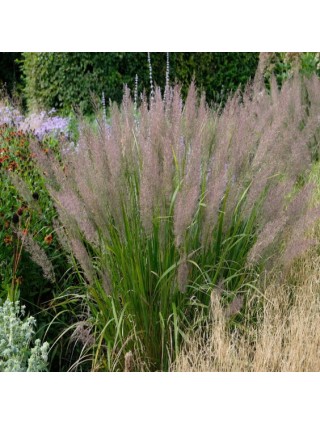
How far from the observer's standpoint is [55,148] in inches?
202

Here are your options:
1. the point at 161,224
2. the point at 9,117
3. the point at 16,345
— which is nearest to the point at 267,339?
→ the point at 161,224

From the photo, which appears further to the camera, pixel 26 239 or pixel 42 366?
pixel 26 239

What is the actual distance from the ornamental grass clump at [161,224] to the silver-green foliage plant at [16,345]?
0.29 meters

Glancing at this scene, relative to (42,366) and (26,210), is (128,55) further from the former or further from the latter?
(42,366)

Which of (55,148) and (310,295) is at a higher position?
(55,148)

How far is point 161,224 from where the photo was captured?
282 centimetres

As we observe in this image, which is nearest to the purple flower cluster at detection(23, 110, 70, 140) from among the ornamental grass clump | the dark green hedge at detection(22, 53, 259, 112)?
the dark green hedge at detection(22, 53, 259, 112)

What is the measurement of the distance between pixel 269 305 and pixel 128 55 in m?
6.14

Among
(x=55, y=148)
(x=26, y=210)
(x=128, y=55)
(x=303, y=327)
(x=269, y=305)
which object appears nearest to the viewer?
(x=303, y=327)

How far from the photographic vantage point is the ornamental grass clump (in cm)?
280

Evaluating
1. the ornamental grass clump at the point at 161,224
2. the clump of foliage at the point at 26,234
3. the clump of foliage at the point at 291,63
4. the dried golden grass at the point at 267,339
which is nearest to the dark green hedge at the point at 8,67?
the clump of foliage at the point at 291,63

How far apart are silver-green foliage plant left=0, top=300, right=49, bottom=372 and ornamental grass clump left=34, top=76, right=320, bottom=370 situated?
0.29 metres

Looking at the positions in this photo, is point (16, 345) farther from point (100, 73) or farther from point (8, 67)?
point (8, 67)

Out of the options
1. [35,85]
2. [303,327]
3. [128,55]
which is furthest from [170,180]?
[35,85]
